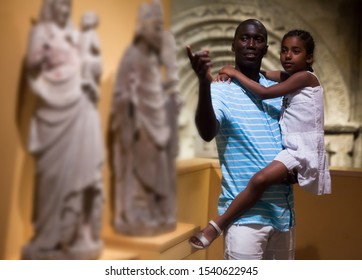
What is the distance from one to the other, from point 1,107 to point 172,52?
0.49m

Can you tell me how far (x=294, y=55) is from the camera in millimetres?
1527

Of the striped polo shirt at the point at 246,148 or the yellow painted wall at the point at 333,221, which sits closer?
the striped polo shirt at the point at 246,148

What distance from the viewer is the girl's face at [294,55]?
59.8 inches

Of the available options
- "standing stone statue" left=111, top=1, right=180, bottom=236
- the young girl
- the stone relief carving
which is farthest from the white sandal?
the stone relief carving

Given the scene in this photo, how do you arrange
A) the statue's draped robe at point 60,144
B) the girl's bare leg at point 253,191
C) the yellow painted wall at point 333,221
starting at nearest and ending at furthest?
1. the statue's draped robe at point 60,144
2. the girl's bare leg at point 253,191
3. the yellow painted wall at point 333,221

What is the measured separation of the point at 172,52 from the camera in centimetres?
128

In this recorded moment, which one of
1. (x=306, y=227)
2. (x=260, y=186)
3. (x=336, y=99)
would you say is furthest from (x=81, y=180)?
(x=336, y=99)

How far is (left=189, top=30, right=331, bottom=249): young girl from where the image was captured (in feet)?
4.73

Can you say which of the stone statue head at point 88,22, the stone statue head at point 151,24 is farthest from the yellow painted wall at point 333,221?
the stone statue head at point 88,22

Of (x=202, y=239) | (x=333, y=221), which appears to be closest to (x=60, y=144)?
(x=202, y=239)

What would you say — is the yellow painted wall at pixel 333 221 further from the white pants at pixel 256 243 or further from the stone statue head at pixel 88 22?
the stone statue head at pixel 88 22

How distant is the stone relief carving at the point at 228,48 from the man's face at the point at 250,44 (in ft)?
0.59

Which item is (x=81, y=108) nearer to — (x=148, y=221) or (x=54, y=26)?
(x=54, y=26)

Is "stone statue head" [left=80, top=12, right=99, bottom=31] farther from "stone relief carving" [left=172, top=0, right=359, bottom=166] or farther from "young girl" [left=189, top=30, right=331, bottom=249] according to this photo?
"young girl" [left=189, top=30, right=331, bottom=249]
